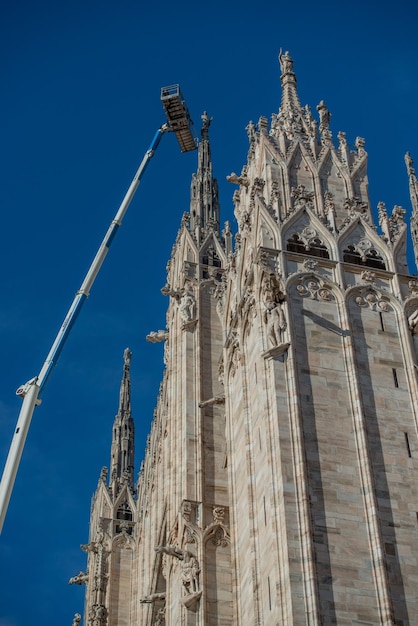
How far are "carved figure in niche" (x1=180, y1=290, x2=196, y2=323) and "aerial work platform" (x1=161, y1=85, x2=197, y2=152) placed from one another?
8328 millimetres

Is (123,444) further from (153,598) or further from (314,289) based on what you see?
(314,289)

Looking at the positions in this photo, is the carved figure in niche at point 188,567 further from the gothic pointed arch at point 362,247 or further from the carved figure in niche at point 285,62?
the carved figure in niche at point 285,62

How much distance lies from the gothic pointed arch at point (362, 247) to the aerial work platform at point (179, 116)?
14143 mm

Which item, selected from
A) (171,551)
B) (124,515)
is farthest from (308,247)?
(124,515)

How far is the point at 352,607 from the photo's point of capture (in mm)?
28875

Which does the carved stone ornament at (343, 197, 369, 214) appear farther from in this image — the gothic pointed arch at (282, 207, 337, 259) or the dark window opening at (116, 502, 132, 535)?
the dark window opening at (116, 502, 132, 535)

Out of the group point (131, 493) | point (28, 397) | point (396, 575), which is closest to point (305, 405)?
point (396, 575)

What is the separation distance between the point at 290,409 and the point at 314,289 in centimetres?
499

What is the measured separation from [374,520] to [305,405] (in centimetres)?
375

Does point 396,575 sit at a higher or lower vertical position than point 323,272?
lower

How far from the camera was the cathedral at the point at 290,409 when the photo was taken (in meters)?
30.1

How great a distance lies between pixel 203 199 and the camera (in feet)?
177

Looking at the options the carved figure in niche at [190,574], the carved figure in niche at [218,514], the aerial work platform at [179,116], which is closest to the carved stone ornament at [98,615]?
the carved figure in niche at [218,514]

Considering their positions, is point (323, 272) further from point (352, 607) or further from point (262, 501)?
point (352, 607)
